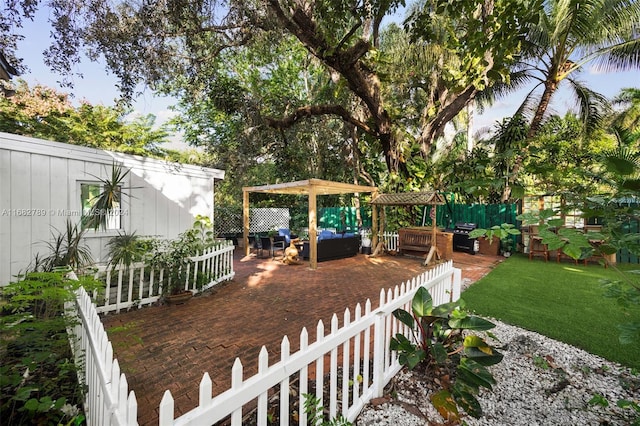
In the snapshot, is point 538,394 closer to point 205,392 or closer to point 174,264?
point 205,392

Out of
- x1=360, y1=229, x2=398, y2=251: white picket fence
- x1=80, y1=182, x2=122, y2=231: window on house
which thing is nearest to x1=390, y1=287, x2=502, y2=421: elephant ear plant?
x1=80, y1=182, x2=122, y2=231: window on house

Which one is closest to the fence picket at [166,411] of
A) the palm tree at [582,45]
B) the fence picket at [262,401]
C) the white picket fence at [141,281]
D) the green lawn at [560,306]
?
the fence picket at [262,401]

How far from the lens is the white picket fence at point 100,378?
4.09ft

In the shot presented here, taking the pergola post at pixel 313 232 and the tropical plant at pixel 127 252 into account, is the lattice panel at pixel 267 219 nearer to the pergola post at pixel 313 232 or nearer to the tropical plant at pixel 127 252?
the pergola post at pixel 313 232

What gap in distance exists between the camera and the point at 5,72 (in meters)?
5.67

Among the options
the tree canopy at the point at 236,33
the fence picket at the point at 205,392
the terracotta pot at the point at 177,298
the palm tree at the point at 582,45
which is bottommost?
the terracotta pot at the point at 177,298

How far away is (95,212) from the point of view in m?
4.58

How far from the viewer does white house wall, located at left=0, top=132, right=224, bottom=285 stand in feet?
14.6

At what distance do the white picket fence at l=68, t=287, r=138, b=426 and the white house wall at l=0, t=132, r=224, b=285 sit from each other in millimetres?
3334

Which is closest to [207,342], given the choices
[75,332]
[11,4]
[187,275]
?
[75,332]

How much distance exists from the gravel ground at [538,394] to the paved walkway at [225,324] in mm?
1437

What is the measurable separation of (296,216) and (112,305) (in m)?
12.4

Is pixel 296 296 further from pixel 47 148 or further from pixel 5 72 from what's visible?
pixel 5 72

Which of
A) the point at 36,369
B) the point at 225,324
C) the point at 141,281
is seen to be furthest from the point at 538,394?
the point at 141,281
